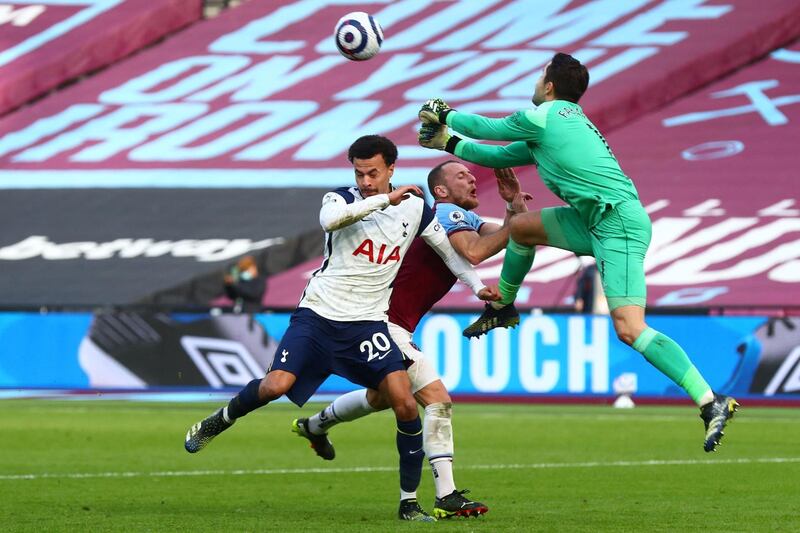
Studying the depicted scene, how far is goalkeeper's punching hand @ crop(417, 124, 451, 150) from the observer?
8984 millimetres

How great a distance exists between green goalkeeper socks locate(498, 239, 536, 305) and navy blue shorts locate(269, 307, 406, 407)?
1033 mm

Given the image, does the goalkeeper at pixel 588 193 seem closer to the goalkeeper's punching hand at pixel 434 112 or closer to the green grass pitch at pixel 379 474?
the goalkeeper's punching hand at pixel 434 112

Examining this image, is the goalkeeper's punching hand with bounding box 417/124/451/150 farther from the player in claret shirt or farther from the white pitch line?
the white pitch line

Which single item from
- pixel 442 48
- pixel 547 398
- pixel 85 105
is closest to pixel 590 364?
pixel 547 398

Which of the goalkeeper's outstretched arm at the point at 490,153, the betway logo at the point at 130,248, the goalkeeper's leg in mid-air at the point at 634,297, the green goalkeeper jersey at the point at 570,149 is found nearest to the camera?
the goalkeeper's leg in mid-air at the point at 634,297

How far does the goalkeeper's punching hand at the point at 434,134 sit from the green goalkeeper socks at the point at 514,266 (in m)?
0.79

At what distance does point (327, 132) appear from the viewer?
100 feet

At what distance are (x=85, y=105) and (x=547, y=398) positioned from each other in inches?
672

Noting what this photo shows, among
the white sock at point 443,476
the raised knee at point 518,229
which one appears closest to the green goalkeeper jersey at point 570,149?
the raised knee at point 518,229

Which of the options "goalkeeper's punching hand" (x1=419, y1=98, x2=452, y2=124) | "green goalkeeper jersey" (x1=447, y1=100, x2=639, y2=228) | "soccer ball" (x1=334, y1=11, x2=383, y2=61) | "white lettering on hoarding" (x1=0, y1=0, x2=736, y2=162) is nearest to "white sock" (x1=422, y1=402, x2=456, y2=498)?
"green goalkeeper jersey" (x1=447, y1=100, x2=639, y2=228)

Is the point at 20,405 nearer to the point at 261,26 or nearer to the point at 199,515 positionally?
the point at 199,515

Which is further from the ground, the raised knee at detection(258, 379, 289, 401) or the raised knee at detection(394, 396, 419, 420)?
the raised knee at detection(258, 379, 289, 401)

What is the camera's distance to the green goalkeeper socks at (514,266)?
934 centimetres

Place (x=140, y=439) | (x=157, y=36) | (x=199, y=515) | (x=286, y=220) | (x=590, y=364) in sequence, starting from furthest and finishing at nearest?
(x=157, y=36)
(x=286, y=220)
(x=590, y=364)
(x=140, y=439)
(x=199, y=515)
